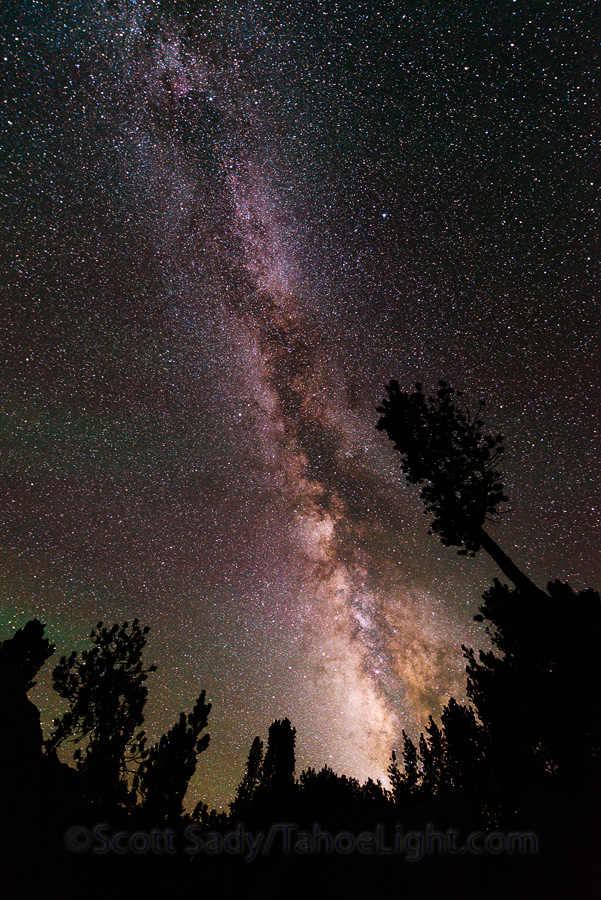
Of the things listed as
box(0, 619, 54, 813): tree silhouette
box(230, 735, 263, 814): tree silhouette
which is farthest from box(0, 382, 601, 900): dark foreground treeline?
box(230, 735, 263, 814): tree silhouette

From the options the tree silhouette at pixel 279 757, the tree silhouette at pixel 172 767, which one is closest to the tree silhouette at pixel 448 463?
the tree silhouette at pixel 172 767

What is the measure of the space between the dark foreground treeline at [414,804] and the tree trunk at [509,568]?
5 cm

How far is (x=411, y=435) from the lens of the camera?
16562 mm

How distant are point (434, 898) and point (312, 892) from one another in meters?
5.07

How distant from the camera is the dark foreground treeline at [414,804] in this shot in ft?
24.1

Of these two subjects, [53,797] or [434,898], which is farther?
[434,898]

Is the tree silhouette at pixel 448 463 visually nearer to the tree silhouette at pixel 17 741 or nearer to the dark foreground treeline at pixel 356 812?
the dark foreground treeline at pixel 356 812

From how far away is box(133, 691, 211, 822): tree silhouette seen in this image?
19.9 m

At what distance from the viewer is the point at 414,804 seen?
1752 centimetres

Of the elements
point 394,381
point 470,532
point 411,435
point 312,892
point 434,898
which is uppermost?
point 394,381

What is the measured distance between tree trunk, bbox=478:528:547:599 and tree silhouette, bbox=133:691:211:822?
67.9 feet

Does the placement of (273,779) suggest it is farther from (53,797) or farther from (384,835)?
(53,797)

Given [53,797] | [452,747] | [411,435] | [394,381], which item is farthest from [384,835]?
[394,381]

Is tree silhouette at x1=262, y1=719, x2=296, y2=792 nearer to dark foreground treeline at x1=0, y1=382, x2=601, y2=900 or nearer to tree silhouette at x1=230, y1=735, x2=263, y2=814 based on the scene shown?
tree silhouette at x1=230, y1=735, x2=263, y2=814
